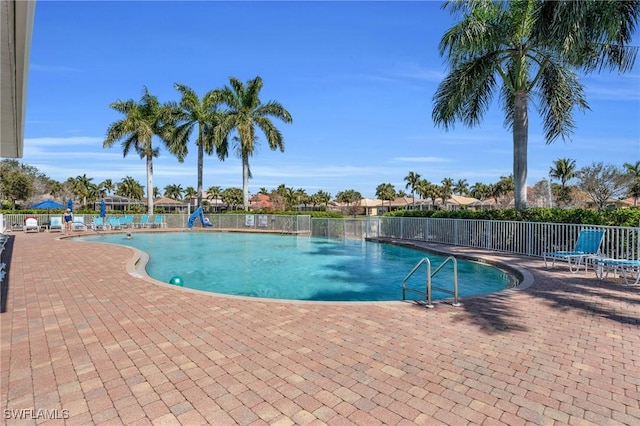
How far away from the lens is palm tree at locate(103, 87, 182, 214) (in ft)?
94.5

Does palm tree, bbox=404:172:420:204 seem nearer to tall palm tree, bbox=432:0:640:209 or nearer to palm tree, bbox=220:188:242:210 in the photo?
palm tree, bbox=220:188:242:210

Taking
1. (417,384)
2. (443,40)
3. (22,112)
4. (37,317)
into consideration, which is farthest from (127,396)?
(443,40)

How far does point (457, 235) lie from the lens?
15.0 metres

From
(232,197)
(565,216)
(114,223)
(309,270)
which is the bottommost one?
(309,270)

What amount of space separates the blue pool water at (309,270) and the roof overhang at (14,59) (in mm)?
5160

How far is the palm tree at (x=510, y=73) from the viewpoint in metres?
13.1

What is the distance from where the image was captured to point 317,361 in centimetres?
348

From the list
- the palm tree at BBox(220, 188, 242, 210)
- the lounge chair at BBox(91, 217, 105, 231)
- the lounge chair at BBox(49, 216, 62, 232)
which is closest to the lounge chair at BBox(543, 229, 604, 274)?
the lounge chair at BBox(91, 217, 105, 231)

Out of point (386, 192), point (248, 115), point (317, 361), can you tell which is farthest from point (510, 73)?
point (386, 192)

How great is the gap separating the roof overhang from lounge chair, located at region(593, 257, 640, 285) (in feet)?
32.9

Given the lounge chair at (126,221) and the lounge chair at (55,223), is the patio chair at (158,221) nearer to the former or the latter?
the lounge chair at (126,221)

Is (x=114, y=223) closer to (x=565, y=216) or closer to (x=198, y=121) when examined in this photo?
(x=198, y=121)

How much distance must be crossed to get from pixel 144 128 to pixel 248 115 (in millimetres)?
A: 8739


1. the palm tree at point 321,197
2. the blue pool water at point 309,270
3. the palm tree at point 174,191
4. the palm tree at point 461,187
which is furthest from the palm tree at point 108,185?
the palm tree at point 461,187
